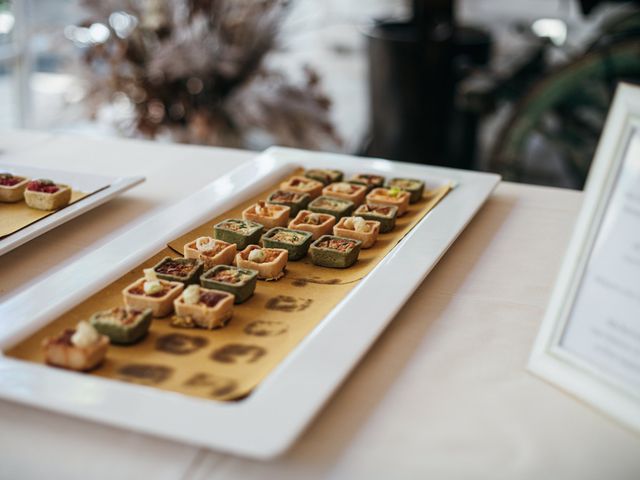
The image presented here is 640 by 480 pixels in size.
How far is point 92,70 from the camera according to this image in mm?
2791

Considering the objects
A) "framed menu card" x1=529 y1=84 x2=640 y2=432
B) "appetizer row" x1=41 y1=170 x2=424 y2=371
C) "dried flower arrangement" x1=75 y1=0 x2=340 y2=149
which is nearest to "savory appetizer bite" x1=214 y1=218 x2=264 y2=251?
"appetizer row" x1=41 y1=170 x2=424 y2=371

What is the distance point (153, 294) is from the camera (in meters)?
1.09

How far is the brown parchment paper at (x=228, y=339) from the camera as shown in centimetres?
93

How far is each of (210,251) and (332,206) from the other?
290mm

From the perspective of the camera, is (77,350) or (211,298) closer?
(77,350)

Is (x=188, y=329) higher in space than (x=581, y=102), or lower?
higher

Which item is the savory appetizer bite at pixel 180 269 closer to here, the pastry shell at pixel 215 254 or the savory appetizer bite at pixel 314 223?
the pastry shell at pixel 215 254

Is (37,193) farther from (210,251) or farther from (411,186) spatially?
(411,186)

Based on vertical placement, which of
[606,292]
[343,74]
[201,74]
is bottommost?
[343,74]

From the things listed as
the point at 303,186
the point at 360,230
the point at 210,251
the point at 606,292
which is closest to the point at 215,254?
the point at 210,251

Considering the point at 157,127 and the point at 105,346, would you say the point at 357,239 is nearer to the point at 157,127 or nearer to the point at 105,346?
the point at 105,346

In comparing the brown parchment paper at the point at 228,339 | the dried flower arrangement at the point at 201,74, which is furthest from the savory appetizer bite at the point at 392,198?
the dried flower arrangement at the point at 201,74

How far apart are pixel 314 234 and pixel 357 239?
8 cm

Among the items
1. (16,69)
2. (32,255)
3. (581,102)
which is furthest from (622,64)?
(16,69)
